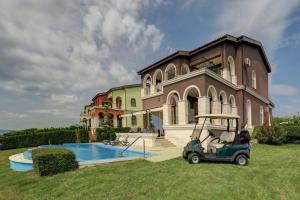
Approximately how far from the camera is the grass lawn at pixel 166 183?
8195 millimetres

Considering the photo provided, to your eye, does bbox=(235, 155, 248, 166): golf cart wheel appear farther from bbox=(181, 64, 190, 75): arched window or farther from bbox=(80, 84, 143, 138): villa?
bbox=(80, 84, 143, 138): villa

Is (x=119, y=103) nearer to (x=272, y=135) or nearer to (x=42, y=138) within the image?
(x=42, y=138)

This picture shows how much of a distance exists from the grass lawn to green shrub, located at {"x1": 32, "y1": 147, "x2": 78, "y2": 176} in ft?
1.54

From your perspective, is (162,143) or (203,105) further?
(162,143)

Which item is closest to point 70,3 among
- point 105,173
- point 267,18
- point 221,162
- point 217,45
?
point 105,173

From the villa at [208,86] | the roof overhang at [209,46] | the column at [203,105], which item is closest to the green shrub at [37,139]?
the villa at [208,86]

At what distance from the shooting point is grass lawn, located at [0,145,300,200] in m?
8.20

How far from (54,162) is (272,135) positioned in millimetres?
17493

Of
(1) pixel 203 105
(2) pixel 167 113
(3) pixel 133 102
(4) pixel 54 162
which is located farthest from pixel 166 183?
(3) pixel 133 102

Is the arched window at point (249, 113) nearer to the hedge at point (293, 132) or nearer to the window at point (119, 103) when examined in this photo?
the hedge at point (293, 132)

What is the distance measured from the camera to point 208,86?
21.2m

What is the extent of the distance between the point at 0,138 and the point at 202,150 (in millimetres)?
27609

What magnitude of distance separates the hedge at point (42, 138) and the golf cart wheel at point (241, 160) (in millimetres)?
26220

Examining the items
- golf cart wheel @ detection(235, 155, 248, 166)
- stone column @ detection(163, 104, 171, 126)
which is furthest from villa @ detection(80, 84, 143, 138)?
golf cart wheel @ detection(235, 155, 248, 166)
